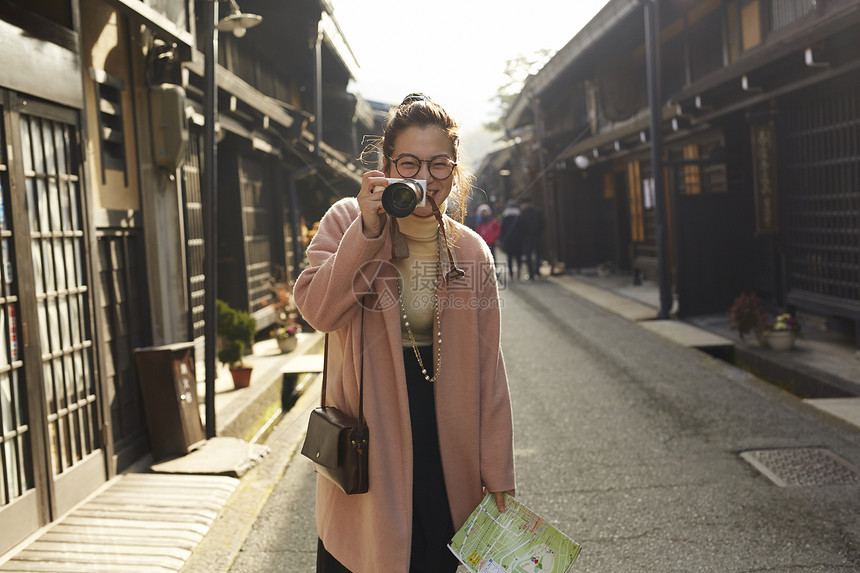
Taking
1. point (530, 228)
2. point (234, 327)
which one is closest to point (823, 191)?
point (234, 327)

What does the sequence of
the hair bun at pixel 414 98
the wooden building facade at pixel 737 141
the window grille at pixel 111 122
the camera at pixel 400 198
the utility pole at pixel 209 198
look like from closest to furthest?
the camera at pixel 400 198
the hair bun at pixel 414 98
the window grille at pixel 111 122
the utility pole at pixel 209 198
the wooden building facade at pixel 737 141

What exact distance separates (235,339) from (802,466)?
5.90 m

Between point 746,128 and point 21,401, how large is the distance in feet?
37.4

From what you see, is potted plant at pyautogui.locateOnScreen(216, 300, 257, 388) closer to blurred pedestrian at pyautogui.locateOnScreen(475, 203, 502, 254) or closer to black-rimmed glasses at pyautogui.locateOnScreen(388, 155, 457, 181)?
black-rimmed glasses at pyautogui.locateOnScreen(388, 155, 457, 181)

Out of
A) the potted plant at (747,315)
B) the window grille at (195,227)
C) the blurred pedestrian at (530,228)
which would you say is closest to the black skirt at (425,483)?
the window grille at (195,227)

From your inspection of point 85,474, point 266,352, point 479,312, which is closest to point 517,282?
point 266,352

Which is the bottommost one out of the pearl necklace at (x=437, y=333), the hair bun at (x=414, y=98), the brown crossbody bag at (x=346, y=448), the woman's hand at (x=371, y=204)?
the brown crossbody bag at (x=346, y=448)

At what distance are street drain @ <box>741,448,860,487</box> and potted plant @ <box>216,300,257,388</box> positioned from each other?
204 inches

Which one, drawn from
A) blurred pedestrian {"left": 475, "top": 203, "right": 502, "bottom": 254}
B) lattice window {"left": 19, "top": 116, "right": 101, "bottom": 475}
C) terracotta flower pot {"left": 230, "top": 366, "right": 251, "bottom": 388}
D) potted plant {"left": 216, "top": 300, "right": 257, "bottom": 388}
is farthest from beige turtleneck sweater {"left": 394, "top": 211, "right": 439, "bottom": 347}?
blurred pedestrian {"left": 475, "top": 203, "right": 502, "bottom": 254}

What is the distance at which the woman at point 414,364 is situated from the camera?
90.4 inches

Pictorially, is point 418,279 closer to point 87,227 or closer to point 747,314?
point 87,227

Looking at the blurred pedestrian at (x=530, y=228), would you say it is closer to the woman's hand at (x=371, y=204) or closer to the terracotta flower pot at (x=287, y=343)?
the terracotta flower pot at (x=287, y=343)

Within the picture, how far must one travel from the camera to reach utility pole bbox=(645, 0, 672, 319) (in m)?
12.4

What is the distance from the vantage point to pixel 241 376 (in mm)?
8594
